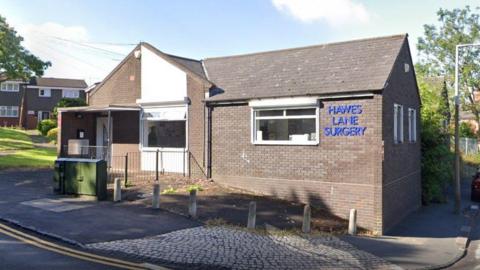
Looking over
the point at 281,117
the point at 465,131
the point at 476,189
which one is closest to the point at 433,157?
the point at 476,189

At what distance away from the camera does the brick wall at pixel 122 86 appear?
19938mm

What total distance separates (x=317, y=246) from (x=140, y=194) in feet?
20.9

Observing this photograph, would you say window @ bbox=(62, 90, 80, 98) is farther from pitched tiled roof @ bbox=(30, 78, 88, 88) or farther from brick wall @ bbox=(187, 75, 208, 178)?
brick wall @ bbox=(187, 75, 208, 178)

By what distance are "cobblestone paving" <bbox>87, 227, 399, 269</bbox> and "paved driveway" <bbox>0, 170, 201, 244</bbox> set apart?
2.11 ft

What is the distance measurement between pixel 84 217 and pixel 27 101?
48.7 meters

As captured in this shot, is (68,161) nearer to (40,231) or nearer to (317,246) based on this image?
(40,231)

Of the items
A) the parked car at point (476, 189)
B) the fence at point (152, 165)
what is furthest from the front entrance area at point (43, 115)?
the parked car at point (476, 189)

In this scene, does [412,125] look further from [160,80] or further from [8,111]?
[8,111]

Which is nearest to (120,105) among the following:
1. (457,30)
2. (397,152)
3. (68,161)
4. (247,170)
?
(68,161)

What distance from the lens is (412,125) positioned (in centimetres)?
1953

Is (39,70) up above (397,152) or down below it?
above

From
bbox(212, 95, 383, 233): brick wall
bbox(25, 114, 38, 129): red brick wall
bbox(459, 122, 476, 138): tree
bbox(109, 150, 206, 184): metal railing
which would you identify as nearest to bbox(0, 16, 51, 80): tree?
bbox(109, 150, 206, 184): metal railing

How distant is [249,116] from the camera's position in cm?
1634

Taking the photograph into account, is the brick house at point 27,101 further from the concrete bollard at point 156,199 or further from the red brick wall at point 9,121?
the concrete bollard at point 156,199
